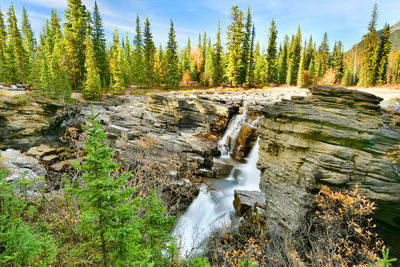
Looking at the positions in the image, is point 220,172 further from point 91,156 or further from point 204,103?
point 91,156

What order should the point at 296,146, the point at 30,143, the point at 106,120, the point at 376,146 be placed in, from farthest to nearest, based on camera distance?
1. the point at 106,120
2. the point at 30,143
3. the point at 296,146
4. the point at 376,146

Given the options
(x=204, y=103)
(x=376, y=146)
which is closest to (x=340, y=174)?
(x=376, y=146)

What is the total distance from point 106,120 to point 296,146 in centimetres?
2480

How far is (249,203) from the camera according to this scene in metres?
13.4

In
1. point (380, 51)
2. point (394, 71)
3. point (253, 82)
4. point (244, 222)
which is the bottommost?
point (244, 222)

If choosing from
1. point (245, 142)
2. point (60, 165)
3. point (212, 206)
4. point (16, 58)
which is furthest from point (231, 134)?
point (16, 58)

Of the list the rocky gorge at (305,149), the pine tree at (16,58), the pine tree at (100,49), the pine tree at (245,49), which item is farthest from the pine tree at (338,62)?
the pine tree at (16,58)

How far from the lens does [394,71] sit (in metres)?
45.7

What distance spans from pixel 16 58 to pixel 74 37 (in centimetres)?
1213

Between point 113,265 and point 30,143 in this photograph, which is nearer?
point 113,265

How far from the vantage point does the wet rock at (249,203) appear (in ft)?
42.8

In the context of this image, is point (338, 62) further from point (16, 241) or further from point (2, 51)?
point (2, 51)

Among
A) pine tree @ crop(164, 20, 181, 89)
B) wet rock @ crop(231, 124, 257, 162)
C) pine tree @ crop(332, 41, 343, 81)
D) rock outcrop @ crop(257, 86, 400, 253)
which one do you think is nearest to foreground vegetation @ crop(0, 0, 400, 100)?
pine tree @ crop(164, 20, 181, 89)

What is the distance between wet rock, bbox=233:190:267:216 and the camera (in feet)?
42.8
